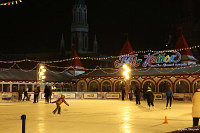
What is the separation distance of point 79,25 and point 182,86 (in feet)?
187

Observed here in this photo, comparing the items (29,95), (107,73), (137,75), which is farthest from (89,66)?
(29,95)

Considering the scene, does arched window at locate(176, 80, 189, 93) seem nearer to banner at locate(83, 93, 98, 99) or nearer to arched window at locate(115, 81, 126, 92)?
arched window at locate(115, 81, 126, 92)

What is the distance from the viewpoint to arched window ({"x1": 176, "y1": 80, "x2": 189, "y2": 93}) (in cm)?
3612

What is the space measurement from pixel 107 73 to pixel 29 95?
12.3 metres

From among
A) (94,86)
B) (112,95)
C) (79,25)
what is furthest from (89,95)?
(79,25)

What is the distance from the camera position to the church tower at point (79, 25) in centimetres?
8906

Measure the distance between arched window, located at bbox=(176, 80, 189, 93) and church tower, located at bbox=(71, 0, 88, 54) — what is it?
5472cm

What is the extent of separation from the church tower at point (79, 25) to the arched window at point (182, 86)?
5472cm

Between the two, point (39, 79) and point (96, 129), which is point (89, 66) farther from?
point (96, 129)

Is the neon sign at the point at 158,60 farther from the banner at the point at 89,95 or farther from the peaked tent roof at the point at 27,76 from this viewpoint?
the peaked tent roof at the point at 27,76

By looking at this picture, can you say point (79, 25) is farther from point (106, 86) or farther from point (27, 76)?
point (27, 76)

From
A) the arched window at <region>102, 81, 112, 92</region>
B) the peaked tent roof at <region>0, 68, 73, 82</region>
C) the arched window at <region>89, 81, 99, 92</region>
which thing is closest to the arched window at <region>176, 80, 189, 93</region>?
the arched window at <region>102, 81, 112, 92</region>

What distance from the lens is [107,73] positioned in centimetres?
4250

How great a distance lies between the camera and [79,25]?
89438mm
